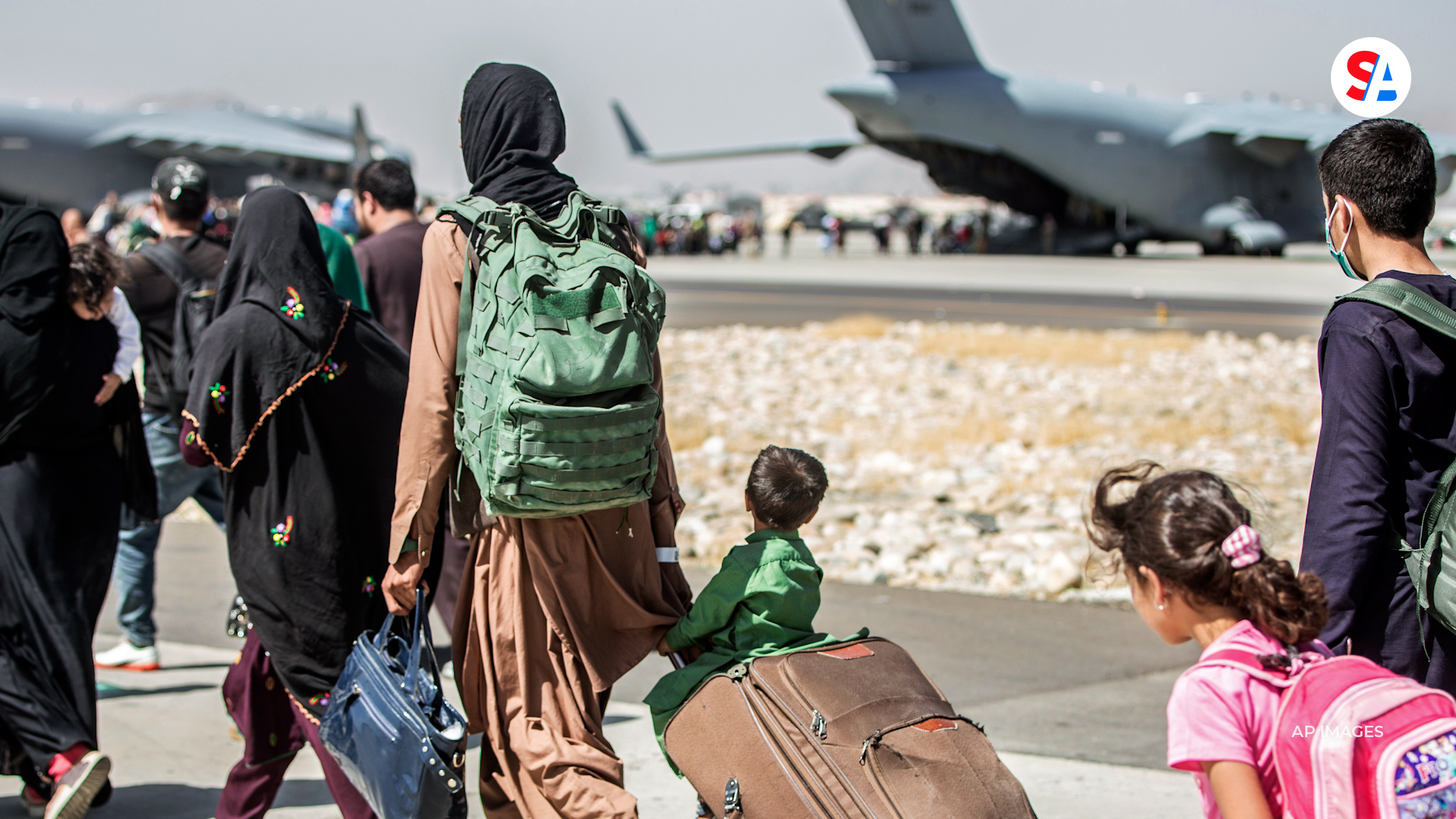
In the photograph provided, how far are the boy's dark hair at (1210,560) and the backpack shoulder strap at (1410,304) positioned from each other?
0.61 m

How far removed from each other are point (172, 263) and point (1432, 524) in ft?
15.3

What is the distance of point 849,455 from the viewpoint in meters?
10.8

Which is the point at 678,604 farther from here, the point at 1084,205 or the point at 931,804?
the point at 1084,205

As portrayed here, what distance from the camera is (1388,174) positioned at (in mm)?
2594

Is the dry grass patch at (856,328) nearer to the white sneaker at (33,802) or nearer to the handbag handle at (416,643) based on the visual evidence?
the white sneaker at (33,802)

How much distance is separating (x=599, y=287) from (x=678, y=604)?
938mm

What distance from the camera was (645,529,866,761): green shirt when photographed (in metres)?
3.03

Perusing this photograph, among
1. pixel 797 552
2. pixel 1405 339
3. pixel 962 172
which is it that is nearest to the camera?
pixel 1405 339

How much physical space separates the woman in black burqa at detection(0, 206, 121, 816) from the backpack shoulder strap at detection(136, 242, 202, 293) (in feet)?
4.40

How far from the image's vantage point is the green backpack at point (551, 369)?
8.86 feet

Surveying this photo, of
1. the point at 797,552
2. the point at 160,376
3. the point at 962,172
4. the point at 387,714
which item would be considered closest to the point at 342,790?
the point at 387,714

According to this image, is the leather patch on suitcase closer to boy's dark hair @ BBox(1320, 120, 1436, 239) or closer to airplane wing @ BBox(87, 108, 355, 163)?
boy's dark hair @ BBox(1320, 120, 1436, 239)

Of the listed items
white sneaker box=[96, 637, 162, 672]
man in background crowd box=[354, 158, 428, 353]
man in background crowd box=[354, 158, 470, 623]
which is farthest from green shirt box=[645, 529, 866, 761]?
white sneaker box=[96, 637, 162, 672]

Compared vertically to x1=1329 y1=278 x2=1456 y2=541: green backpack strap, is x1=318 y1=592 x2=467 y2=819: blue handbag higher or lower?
lower
